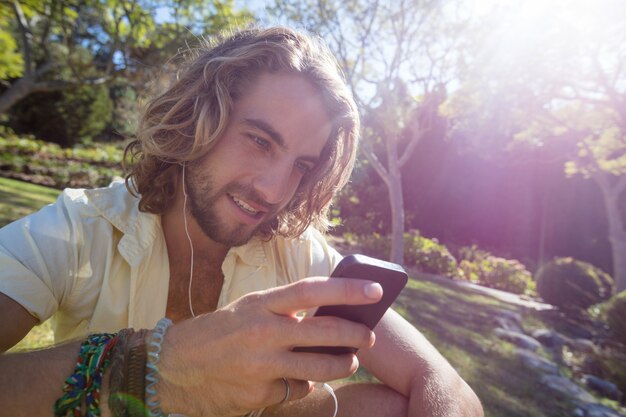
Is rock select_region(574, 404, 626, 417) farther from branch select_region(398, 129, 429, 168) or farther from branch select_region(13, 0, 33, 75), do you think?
branch select_region(13, 0, 33, 75)

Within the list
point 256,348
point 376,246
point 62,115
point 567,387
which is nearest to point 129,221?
point 256,348

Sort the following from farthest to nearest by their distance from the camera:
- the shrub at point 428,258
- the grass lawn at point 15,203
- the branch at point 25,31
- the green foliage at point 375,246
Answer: the green foliage at point 375,246
the shrub at point 428,258
the branch at point 25,31
the grass lawn at point 15,203

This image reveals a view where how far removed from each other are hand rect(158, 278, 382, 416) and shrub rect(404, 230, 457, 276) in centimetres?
1154

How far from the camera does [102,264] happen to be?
5.71 feet

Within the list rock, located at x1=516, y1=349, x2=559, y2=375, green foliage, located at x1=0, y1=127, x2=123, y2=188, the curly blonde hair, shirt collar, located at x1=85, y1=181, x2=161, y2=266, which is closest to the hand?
shirt collar, located at x1=85, y1=181, x2=161, y2=266

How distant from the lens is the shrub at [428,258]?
39.7 ft

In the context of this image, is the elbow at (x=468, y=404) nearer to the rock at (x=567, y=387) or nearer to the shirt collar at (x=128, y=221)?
the shirt collar at (x=128, y=221)

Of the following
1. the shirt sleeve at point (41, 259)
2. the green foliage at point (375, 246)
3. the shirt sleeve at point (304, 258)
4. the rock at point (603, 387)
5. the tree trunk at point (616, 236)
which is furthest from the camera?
the green foliage at point (375, 246)

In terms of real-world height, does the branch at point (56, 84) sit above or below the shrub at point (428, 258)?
above

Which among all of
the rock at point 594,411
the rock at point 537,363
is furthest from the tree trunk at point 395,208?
the rock at point 594,411

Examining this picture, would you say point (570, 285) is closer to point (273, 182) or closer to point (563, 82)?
point (563, 82)

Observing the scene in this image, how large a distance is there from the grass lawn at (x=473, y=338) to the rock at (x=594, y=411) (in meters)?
0.09

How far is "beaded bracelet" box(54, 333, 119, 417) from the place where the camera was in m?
1.13

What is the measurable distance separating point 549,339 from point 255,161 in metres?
6.02
